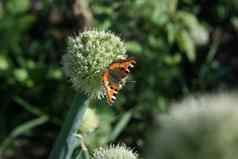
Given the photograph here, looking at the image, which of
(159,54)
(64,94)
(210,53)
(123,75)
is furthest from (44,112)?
(123,75)

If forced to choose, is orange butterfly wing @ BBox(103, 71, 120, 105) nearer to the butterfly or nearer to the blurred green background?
the butterfly

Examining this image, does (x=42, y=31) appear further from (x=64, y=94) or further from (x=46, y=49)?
(x=64, y=94)

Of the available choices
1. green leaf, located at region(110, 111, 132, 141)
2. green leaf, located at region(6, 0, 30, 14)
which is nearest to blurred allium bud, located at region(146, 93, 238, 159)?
green leaf, located at region(110, 111, 132, 141)

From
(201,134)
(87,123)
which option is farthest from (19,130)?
(201,134)

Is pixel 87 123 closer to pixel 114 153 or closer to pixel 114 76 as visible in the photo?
pixel 114 153

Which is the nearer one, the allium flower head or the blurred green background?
the allium flower head

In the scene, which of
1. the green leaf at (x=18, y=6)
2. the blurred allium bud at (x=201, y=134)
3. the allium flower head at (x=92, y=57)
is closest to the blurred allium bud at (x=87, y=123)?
the blurred allium bud at (x=201, y=134)
